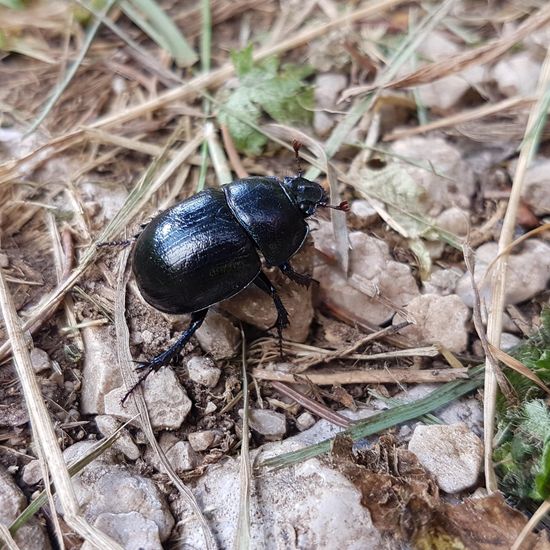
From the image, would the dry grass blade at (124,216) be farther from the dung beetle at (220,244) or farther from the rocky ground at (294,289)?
the dung beetle at (220,244)

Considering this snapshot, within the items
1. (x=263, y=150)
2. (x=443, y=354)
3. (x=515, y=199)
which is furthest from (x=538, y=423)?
(x=263, y=150)

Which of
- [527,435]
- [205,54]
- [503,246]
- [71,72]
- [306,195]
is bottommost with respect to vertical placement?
[527,435]

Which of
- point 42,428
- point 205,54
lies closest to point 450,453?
point 42,428

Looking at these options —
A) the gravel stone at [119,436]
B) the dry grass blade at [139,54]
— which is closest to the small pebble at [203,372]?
the gravel stone at [119,436]

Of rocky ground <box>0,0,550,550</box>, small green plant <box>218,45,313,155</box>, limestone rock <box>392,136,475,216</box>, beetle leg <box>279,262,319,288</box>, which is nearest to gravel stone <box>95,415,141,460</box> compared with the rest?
rocky ground <box>0,0,550,550</box>

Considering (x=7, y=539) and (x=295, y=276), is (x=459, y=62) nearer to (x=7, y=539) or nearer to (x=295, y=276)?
(x=295, y=276)

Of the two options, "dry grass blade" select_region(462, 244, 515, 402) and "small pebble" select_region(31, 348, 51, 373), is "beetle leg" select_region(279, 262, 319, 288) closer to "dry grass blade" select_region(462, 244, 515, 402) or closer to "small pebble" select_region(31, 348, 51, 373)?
"dry grass blade" select_region(462, 244, 515, 402)
